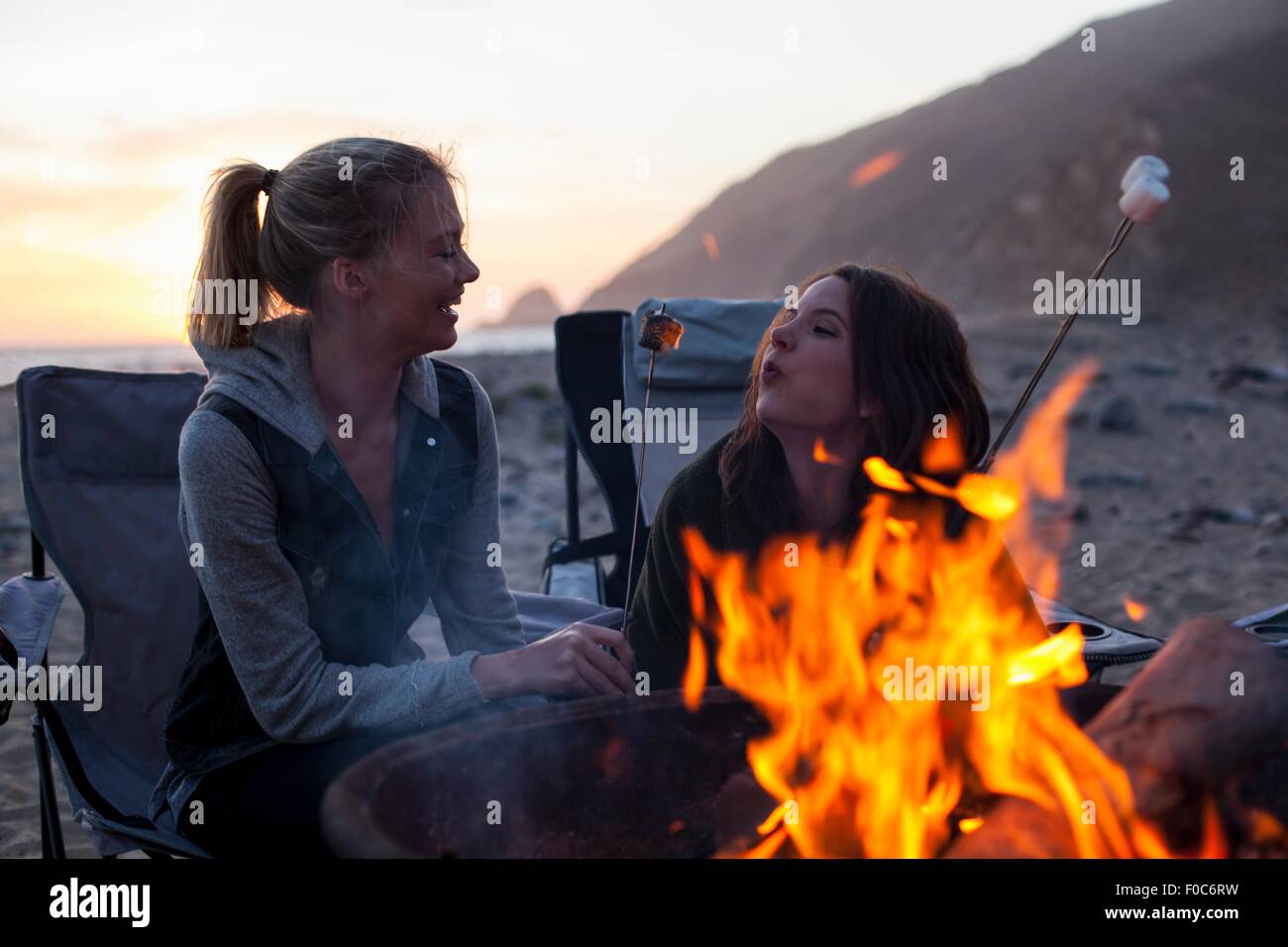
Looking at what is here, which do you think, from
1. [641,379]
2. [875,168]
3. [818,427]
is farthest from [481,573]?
[875,168]

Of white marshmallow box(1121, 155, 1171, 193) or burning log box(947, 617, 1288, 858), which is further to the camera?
white marshmallow box(1121, 155, 1171, 193)

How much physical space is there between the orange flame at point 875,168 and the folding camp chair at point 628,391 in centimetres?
4303

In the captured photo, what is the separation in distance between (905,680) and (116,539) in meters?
1.82

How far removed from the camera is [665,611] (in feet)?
7.37

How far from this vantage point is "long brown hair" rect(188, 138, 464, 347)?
1.91 metres

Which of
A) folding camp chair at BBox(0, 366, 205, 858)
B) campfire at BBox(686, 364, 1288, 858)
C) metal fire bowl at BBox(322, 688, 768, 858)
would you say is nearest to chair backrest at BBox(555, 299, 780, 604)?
folding camp chair at BBox(0, 366, 205, 858)

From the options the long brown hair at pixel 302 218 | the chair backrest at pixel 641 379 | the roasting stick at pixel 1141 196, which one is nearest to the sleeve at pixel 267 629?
the long brown hair at pixel 302 218

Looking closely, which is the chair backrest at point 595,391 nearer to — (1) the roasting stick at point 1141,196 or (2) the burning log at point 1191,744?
(1) the roasting stick at point 1141,196

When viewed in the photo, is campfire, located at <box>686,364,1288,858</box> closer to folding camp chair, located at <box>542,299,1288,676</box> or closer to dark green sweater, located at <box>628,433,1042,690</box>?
dark green sweater, located at <box>628,433,1042,690</box>

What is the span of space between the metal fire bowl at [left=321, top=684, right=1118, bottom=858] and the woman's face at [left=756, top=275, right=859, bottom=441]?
2.15 feet

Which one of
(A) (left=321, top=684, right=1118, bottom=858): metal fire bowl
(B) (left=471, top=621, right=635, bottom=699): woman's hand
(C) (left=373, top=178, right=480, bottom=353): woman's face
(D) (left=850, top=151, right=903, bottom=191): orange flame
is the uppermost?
(D) (left=850, top=151, right=903, bottom=191): orange flame

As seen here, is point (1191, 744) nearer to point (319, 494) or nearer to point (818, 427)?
point (818, 427)
